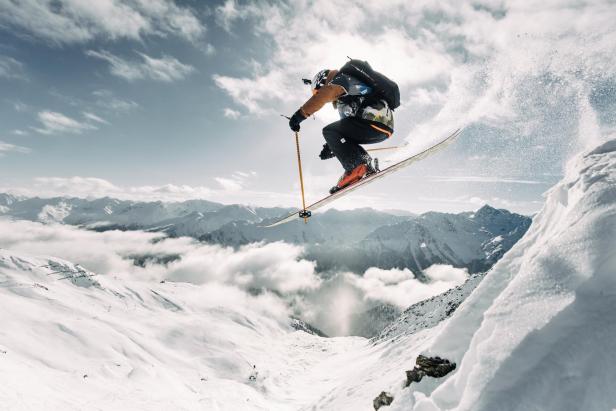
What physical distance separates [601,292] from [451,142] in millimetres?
9433

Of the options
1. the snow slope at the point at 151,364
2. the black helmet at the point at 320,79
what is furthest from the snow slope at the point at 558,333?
the snow slope at the point at 151,364

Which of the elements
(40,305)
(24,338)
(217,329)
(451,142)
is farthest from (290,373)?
(451,142)

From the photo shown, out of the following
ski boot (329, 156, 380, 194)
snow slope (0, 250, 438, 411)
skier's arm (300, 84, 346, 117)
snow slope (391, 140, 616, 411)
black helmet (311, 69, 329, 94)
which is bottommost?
snow slope (0, 250, 438, 411)

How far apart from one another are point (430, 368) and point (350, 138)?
5.87 metres

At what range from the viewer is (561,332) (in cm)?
391

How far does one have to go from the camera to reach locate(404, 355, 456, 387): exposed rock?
7160mm

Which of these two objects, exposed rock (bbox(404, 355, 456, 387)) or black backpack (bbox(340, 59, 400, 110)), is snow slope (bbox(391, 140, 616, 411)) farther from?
black backpack (bbox(340, 59, 400, 110))

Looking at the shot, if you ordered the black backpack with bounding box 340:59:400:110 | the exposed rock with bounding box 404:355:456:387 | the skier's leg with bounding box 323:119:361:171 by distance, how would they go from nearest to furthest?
the exposed rock with bounding box 404:355:456:387, the black backpack with bounding box 340:59:400:110, the skier's leg with bounding box 323:119:361:171

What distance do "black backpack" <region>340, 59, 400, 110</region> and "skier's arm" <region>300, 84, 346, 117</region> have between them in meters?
0.53

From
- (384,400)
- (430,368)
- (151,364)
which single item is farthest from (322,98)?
(151,364)

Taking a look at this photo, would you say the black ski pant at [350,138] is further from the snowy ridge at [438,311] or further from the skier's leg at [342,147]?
the snowy ridge at [438,311]

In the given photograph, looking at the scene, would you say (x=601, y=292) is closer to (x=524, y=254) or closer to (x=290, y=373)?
(x=524, y=254)

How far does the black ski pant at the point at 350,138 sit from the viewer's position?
8.80m

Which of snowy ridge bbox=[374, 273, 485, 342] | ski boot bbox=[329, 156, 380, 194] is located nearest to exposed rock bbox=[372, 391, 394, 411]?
ski boot bbox=[329, 156, 380, 194]
